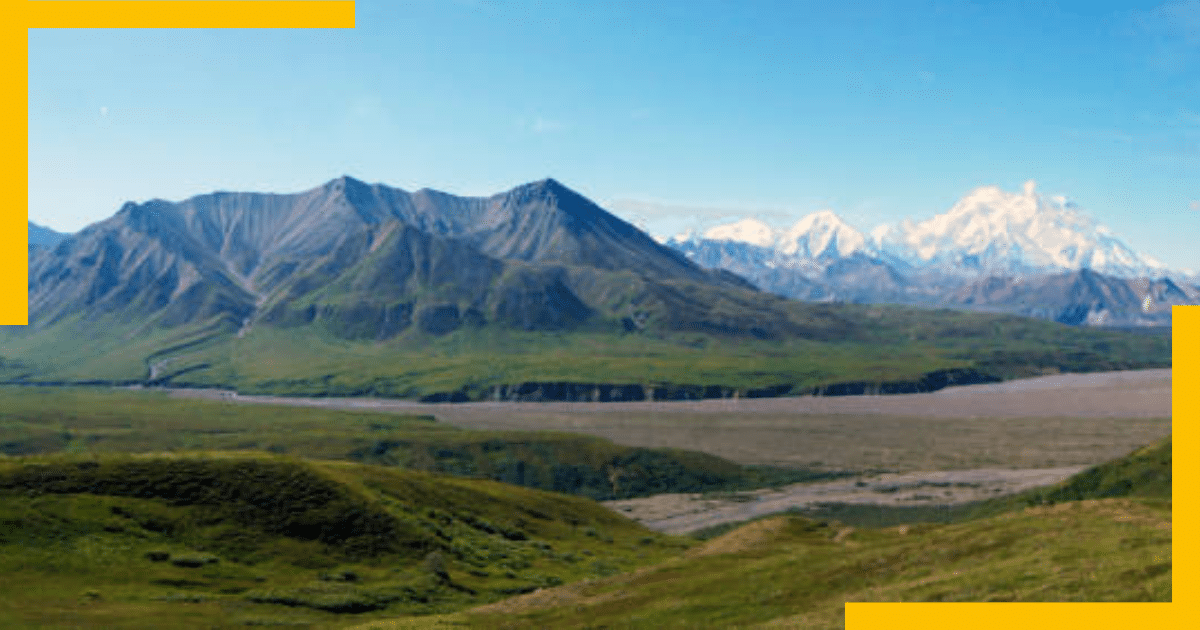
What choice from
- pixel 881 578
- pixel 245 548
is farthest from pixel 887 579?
pixel 245 548

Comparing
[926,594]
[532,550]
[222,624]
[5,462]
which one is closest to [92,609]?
[222,624]

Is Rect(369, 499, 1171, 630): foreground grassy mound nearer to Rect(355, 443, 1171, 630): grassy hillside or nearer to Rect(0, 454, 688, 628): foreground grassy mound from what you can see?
Rect(355, 443, 1171, 630): grassy hillside

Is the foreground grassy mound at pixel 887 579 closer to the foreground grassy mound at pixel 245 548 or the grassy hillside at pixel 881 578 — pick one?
the grassy hillside at pixel 881 578

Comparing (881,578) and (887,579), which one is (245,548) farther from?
(887,579)

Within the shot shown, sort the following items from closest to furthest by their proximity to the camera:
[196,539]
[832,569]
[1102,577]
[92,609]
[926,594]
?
[1102,577], [926,594], [832,569], [92,609], [196,539]

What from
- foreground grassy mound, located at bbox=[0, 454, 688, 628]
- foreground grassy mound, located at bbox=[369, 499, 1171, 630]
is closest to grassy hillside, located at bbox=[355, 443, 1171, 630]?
foreground grassy mound, located at bbox=[369, 499, 1171, 630]

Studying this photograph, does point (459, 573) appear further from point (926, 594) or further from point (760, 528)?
point (926, 594)
